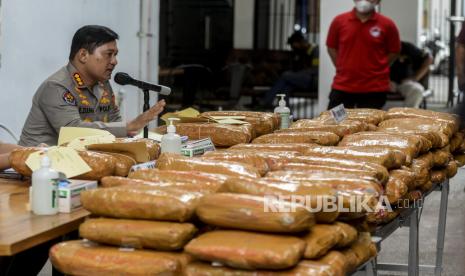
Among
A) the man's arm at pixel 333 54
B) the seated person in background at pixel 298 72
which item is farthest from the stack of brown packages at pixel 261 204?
the seated person in background at pixel 298 72

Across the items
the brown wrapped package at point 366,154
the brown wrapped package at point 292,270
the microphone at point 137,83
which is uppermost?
the microphone at point 137,83

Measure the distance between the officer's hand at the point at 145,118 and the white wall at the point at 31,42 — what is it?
1.98 m

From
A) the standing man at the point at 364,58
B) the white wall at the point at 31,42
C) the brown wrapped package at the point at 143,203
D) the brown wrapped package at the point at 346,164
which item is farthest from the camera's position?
the standing man at the point at 364,58

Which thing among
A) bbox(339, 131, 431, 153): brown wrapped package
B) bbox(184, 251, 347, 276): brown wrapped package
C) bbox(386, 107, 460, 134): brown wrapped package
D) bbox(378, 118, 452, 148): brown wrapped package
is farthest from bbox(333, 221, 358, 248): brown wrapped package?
bbox(386, 107, 460, 134): brown wrapped package

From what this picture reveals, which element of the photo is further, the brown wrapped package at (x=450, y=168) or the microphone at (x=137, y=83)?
the brown wrapped package at (x=450, y=168)

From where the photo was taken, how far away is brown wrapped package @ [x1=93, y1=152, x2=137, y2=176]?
9.31ft

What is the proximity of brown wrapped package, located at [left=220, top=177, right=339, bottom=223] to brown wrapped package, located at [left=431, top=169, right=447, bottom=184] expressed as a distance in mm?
1582

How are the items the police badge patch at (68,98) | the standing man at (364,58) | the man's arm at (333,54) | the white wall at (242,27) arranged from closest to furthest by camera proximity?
the police badge patch at (68,98) → the standing man at (364,58) → the man's arm at (333,54) → the white wall at (242,27)

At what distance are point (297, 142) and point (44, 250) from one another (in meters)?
1.06

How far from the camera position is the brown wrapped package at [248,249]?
6.10 feet

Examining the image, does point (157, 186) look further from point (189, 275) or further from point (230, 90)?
point (230, 90)

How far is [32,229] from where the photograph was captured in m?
2.22

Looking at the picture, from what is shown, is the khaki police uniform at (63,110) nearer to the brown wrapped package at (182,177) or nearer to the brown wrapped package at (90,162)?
the brown wrapped package at (90,162)

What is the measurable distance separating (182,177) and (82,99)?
1.72 metres
